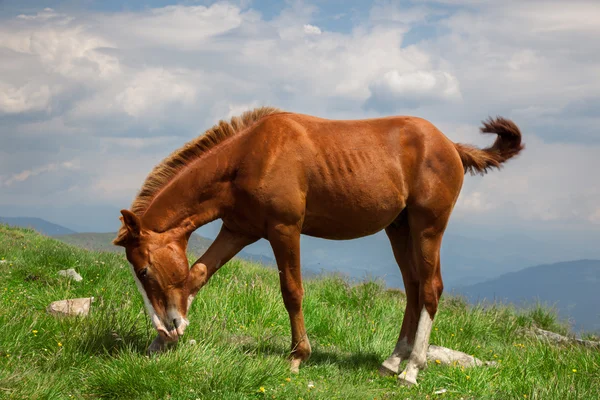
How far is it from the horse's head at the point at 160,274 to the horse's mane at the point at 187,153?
0.37 meters

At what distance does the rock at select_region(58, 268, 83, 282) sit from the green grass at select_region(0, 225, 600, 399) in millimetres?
97

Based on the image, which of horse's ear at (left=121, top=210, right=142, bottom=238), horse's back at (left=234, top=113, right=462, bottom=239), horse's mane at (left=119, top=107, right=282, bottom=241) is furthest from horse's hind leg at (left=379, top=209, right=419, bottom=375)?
horse's ear at (left=121, top=210, right=142, bottom=238)

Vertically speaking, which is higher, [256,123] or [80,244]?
[256,123]

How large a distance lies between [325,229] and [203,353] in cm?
183

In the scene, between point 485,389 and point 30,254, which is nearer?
point 485,389

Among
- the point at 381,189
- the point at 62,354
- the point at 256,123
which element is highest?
the point at 256,123

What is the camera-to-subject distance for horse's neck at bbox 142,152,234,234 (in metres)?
6.18

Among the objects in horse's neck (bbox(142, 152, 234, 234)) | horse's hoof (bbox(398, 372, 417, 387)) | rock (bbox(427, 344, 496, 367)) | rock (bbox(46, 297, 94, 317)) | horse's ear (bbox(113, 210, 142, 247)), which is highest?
horse's neck (bbox(142, 152, 234, 234))

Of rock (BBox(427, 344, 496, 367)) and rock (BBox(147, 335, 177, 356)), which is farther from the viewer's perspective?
rock (BBox(427, 344, 496, 367))

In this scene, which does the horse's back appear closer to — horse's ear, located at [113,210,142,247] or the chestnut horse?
the chestnut horse

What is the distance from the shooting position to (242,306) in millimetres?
8211

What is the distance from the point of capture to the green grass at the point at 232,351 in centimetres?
527

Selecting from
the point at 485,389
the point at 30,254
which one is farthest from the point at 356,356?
the point at 30,254

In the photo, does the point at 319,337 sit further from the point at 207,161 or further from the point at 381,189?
the point at 207,161
